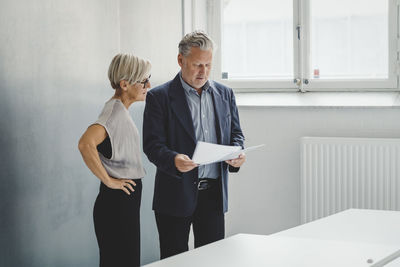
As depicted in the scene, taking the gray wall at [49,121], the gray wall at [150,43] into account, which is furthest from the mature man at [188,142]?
the gray wall at [150,43]

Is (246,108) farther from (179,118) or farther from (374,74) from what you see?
(179,118)

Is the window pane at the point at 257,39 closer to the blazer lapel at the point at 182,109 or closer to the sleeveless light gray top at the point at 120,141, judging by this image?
the blazer lapel at the point at 182,109

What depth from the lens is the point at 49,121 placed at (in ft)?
7.99

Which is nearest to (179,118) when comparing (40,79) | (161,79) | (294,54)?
(40,79)

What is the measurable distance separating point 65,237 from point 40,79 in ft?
2.50

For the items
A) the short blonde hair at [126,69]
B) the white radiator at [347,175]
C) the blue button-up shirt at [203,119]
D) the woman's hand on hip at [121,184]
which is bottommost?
the white radiator at [347,175]

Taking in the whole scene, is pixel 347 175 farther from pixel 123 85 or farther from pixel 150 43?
pixel 123 85

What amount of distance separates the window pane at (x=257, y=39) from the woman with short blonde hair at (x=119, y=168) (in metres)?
2.10

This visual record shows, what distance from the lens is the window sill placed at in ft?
12.4

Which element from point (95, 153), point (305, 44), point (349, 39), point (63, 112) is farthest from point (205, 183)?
point (349, 39)

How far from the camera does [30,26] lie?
7.50ft

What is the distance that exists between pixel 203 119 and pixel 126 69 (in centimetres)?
41

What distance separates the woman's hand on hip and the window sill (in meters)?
1.83

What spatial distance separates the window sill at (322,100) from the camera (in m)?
3.77
